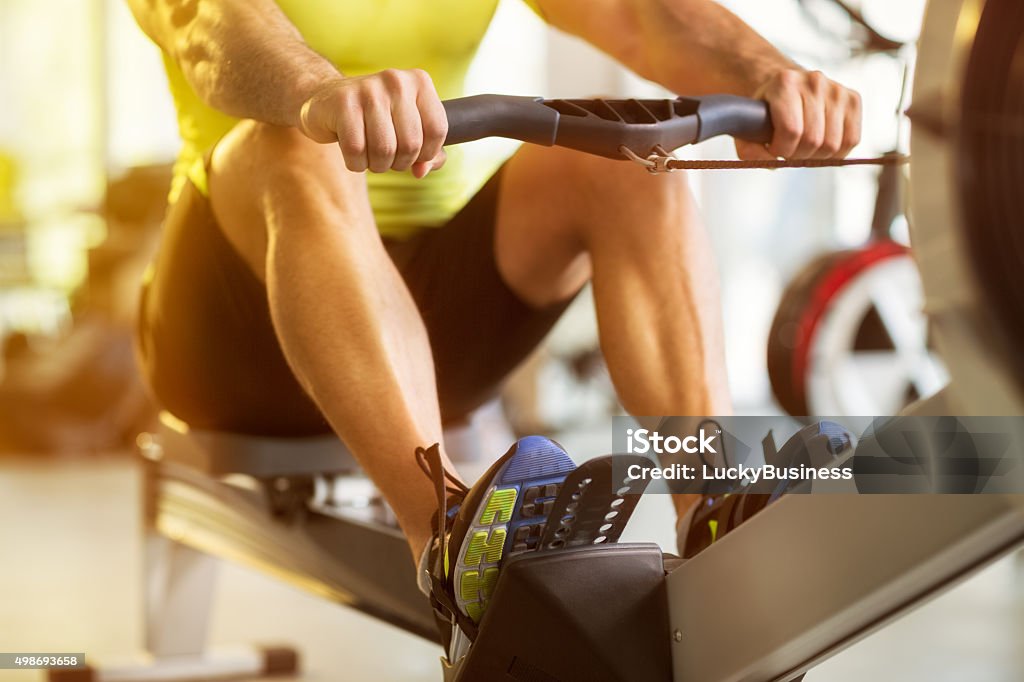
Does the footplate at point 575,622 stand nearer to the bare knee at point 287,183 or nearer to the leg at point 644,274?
the leg at point 644,274

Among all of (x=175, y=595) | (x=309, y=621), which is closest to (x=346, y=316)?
(x=175, y=595)

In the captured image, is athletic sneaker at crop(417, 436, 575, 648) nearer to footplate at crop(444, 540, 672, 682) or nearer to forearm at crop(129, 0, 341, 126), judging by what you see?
footplate at crop(444, 540, 672, 682)

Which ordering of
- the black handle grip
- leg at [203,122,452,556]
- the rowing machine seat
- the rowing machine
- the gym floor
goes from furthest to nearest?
the gym floor < the rowing machine seat < leg at [203,122,452,556] < the black handle grip < the rowing machine

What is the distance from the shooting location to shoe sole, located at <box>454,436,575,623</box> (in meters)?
0.73

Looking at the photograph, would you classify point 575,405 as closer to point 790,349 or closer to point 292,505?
point 790,349

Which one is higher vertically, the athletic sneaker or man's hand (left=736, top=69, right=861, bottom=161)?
man's hand (left=736, top=69, right=861, bottom=161)

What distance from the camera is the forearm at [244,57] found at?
76 cm

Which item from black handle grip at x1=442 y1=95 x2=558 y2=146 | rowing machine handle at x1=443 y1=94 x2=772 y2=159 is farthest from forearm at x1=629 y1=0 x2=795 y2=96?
black handle grip at x1=442 y1=95 x2=558 y2=146

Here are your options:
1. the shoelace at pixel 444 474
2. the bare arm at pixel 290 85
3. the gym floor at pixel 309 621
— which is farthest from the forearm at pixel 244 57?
the gym floor at pixel 309 621

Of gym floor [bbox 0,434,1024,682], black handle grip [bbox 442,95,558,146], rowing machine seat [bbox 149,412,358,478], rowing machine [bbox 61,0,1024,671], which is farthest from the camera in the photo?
gym floor [bbox 0,434,1024,682]

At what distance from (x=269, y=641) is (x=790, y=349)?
0.97 m

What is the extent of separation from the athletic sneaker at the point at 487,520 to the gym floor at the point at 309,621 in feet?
0.30

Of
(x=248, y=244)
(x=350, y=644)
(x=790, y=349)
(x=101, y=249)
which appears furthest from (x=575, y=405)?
(x=248, y=244)

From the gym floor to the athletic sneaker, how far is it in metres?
0.09
